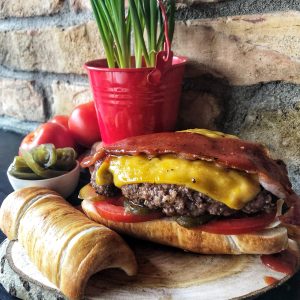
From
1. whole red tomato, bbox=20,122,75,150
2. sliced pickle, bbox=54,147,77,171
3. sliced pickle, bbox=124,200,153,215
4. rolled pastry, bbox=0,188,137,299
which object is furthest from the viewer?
whole red tomato, bbox=20,122,75,150

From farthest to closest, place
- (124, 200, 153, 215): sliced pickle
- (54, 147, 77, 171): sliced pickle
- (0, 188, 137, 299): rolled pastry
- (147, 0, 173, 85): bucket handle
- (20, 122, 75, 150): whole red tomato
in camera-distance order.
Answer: (20, 122, 75, 150): whole red tomato, (54, 147, 77, 171): sliced pickle, (147, 0, 173, 85): bucket handle, (124, 200, 153, 215): sliced pickle, (0, 188, 137, 299): rolled pastry

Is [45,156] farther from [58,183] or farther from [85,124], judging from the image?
[85,124]

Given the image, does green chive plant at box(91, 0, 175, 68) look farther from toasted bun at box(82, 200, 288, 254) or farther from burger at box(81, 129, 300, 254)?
toasted bun at box(82, 200, 288, 254)

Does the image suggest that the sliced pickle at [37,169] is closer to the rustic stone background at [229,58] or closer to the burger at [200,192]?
the burger at [200,192]

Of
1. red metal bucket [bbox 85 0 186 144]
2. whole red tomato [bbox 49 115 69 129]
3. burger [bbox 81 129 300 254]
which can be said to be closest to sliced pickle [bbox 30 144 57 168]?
red metal bucket [bbox 85 0 186 144]

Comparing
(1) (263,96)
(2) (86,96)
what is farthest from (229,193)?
(2) (86,96)

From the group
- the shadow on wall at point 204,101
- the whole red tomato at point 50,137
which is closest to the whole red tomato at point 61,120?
the whole red tomato at point 50,137

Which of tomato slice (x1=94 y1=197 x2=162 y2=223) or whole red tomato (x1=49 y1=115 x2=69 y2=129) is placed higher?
whole red tomato (x1=49 y1=115 x2=69 y2=129)

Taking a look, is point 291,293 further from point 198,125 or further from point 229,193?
point 198,125
